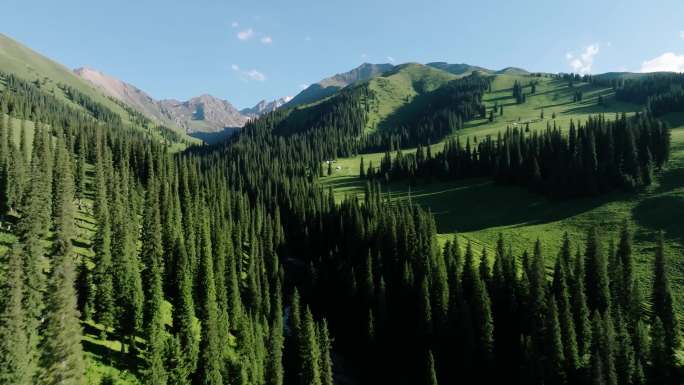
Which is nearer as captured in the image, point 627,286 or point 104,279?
point 104,279

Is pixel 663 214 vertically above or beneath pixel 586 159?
beneath

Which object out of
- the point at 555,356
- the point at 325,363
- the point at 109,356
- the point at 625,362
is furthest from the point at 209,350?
the point at 625,362

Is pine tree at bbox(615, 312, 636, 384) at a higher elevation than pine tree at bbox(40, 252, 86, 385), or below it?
below

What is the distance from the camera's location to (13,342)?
3962 cm

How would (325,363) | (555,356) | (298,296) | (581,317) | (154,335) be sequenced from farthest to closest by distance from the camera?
(298,296) < (581,317) < (325,363) < (555,356) < (154,335)

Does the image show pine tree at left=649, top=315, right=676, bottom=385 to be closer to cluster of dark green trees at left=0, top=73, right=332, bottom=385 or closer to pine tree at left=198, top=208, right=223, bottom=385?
cluster of dark green trees at left=0, top=73, right=332, bottom=385

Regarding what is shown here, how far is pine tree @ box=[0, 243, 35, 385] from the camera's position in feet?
127

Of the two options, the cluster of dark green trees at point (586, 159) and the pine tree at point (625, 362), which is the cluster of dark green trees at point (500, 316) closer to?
the pine tree at point (625, 362)

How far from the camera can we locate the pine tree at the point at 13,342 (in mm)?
38688

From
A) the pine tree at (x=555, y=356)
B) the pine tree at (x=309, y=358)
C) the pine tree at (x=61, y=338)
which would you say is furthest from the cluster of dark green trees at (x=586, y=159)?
the pine tree at (x=61, y=338)

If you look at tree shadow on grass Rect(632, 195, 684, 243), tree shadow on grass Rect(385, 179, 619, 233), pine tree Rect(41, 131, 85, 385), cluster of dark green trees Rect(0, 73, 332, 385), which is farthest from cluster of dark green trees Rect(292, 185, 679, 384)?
pine tree Rect(41, 131, 85, 385)

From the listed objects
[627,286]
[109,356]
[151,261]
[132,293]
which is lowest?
[627,286]

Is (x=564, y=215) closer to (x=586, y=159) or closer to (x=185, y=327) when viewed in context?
(x=586, y=159)

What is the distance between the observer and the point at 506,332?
80688 millimetres
